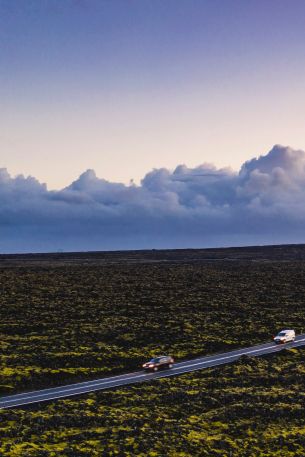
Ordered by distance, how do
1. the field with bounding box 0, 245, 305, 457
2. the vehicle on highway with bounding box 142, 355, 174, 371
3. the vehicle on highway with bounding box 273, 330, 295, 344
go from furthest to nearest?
the vehicle on highway with bounding box 273, 330, 295, 344 → the vehicle on highway with bounding box 142, 355, 174, 371 → the field with bounding box 0, 245, 305, 457

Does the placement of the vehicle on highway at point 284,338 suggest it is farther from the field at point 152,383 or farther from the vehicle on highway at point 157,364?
the vehicle on highway at point 157,364

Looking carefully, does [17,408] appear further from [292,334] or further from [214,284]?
[214,284]

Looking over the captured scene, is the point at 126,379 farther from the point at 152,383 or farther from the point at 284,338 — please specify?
the point at 284,338

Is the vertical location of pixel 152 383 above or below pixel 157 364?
below

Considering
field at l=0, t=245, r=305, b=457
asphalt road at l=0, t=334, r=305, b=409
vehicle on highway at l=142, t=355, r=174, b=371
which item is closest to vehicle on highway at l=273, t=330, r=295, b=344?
asphalt road at l=0, t=334, r=305, b=409

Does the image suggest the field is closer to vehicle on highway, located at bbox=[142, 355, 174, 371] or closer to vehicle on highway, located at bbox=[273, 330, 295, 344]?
vehicle on highway, located at bbox=[142, 355, 174, 371]

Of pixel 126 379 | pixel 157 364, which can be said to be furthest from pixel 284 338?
pixel 126 379

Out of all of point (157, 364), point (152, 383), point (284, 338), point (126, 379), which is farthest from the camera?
point (284, 338)

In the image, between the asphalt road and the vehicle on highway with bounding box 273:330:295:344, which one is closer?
the asphalt road
